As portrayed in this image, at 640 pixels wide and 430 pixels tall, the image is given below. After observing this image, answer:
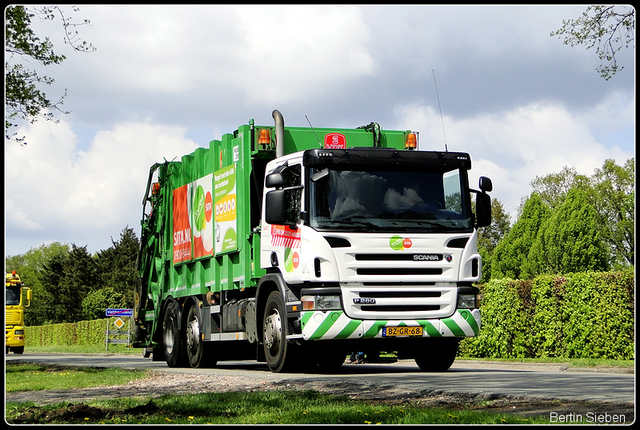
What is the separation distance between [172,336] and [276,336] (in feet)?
17.9

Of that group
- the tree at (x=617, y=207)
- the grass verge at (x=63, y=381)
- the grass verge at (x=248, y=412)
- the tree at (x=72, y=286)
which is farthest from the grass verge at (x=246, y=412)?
the tree at (x=72, y=286)

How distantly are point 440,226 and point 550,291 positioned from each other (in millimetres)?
10961

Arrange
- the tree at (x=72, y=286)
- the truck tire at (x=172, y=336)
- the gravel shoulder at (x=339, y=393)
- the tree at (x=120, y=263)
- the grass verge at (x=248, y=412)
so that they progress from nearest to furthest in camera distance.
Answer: the grass verge at (x=248, y=412) → the gravel shoulder at (x=339, y=393) → the truck tire at (x=172, y=336) → the tree at (x=120, y=263) → the tree at (x=72, y=286)

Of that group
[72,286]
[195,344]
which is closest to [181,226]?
[195,344]

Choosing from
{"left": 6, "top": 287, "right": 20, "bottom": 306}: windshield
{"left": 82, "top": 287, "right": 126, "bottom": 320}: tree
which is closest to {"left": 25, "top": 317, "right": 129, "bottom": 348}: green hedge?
{"left": 82, "top": 287, "right": 126, "bottom": 320}: tree

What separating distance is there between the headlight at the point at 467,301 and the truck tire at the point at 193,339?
238 inches

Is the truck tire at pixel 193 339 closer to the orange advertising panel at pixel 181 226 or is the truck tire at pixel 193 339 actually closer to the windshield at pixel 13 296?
the orange advertising panel at pixel 181 226

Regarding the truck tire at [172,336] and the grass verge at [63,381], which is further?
the truck tire at [172,336]

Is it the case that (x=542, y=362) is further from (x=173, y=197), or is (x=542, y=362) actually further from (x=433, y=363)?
(x=173, y=197)

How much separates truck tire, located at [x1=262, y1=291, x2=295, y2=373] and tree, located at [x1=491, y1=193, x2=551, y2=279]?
34.9 m

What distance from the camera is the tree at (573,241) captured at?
4328 centimetres

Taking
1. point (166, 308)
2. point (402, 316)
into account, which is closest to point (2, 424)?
point (402, 316)

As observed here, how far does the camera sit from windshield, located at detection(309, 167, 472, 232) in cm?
1274

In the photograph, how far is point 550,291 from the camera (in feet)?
75.1
